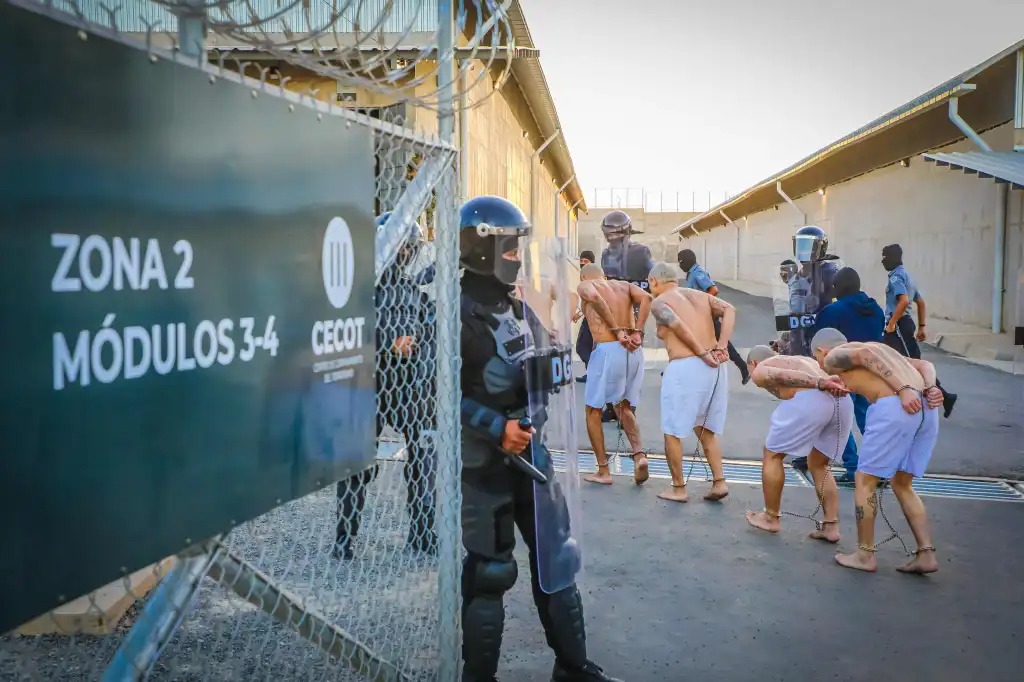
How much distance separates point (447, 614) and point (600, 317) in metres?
4.70

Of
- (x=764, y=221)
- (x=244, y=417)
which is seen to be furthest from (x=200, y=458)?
(x=764, y=221)

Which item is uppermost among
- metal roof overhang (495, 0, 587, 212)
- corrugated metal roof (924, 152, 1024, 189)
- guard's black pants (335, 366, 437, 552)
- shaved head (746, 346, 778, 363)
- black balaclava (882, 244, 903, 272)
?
metal roof overhang (495, 0, 587, 212)

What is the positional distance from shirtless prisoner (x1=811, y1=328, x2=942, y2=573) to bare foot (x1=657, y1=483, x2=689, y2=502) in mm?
1490

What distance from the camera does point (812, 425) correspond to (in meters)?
5.55

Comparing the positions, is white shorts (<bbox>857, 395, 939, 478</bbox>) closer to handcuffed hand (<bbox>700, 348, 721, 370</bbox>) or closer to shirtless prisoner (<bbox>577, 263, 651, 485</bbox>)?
handcuffed hand (<bbox>700, 348, 721, 370</bbox>)

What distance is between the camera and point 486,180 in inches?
672

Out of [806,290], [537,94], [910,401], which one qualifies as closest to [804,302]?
[806,290]

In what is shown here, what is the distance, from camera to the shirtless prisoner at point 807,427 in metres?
5.52

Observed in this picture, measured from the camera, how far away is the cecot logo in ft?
6.98

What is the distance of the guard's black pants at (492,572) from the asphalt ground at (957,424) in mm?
4558

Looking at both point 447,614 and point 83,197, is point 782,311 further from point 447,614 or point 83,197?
point 83,197

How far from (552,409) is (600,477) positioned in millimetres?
3844

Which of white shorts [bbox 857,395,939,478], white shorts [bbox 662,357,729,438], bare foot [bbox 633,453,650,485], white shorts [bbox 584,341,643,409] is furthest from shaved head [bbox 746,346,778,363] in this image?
white shorts [bbox 584,341,643,409]

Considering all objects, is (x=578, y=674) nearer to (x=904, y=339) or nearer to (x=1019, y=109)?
(x=904, y=339)
